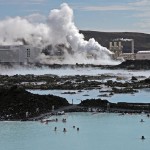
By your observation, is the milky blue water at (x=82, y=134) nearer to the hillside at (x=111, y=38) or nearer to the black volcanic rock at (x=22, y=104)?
the black volcanic rock at (x=22, y=104)

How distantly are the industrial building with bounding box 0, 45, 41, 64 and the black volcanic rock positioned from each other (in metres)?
48.5

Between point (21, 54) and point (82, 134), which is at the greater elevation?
point (21, 54)

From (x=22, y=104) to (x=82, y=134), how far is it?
218 inches

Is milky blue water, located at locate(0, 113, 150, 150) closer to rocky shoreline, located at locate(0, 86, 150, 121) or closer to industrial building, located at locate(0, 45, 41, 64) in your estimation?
rocky shoreline, located at locate(0, 86, 150, 121)

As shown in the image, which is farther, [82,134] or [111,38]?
[111,38]

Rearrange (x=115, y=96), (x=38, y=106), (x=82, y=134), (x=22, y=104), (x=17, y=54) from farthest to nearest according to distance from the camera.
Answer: (x=17, y=54), (x=115, y=96), (x=38, y=106), (x=22, y=104), (x=82, y=134)

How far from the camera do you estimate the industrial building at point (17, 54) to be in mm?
74250

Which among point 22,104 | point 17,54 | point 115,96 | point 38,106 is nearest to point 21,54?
point 17,54

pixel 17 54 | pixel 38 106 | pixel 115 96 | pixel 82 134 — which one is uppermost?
pixel 17 54

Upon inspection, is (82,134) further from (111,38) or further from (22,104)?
(111,38)

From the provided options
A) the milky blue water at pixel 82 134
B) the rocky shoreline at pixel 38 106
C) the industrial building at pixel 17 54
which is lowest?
the milky blue water at pixel 82 134

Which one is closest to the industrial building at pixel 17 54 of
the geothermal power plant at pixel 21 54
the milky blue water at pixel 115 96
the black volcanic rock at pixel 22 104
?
the geothermal power plant at pixel 21 54

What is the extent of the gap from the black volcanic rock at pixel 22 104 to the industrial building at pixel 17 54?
48.5 metres

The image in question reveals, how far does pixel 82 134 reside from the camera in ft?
62.7
